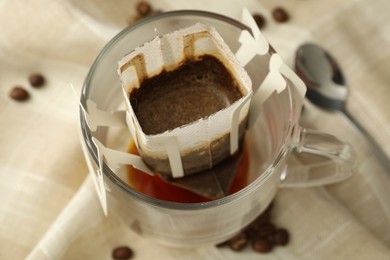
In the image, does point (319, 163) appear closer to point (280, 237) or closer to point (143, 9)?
point (280, 237)

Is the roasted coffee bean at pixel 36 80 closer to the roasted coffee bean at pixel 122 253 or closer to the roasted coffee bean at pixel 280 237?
the roasted coffee bean at pixel 122 253

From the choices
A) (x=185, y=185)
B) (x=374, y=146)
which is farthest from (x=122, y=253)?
(x=374, y=146)

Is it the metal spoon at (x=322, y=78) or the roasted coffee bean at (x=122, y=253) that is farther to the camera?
the metal spoon at (x=322, y=78)

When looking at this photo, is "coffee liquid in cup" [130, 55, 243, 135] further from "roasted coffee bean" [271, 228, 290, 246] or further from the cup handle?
"roasted coffee bean" [271, 228, 290, 246]

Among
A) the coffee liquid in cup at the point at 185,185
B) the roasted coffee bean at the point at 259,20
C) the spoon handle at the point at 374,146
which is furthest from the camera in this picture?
the roasted coffee bean at the point at 259,20

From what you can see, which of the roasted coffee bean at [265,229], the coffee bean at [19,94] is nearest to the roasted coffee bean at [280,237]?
the roasted coffee bean at [265,229]

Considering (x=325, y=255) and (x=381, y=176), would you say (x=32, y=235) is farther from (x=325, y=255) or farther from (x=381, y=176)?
(x=381, y=176)

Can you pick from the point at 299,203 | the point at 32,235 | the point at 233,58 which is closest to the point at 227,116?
the point at 233,58

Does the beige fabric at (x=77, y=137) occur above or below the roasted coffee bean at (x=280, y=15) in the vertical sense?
below

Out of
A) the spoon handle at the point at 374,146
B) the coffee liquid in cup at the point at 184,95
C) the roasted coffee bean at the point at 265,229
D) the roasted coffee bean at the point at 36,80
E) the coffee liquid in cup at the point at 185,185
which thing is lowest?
the roasted coffee bean at the point at 265,229
